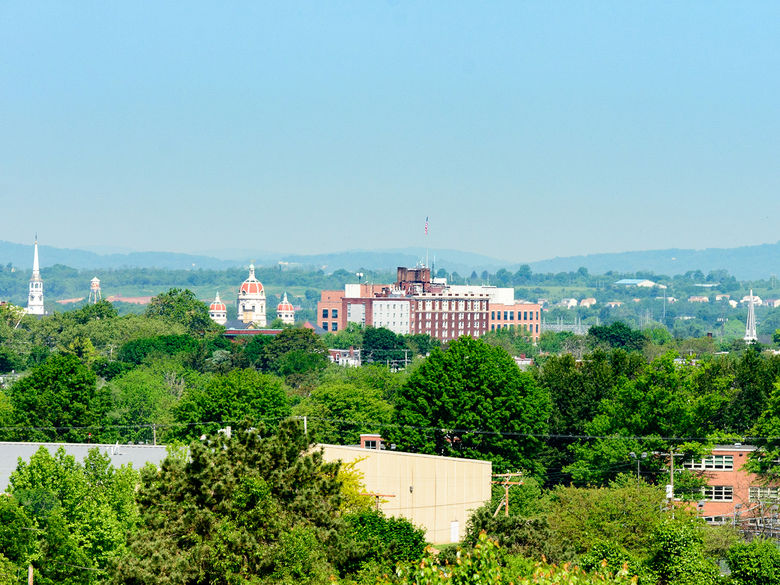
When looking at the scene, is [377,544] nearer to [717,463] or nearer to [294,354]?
[717,463]

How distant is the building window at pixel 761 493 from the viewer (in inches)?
2899

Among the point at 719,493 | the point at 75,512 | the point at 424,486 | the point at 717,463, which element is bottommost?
the point at 719,493

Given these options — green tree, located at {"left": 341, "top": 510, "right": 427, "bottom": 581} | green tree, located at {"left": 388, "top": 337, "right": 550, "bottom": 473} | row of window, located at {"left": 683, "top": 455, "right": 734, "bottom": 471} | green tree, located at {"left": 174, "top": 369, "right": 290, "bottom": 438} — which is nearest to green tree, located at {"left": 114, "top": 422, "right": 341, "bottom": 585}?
green tree, located at {"left": 341, "top": 510, "right": 427, "bottom": 581}

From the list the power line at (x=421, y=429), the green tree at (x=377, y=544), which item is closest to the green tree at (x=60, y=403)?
the power line at (x=421, y=429)

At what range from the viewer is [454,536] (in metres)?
63.5

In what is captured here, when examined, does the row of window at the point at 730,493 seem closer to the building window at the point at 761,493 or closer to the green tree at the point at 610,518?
the building window at the point at 761,493

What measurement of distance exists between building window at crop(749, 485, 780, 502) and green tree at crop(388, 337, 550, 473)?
11.4 meters

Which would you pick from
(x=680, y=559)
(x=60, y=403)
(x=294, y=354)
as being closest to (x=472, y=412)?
(x=60, y=403)

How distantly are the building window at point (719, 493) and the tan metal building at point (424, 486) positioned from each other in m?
16.7

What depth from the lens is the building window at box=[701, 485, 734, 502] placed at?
7631 cm

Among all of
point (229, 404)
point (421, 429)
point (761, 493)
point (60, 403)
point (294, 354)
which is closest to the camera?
point (761, 493)

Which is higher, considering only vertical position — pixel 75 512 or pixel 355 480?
pixel 75 512

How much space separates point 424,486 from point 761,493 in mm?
21665

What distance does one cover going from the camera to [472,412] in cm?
7956
